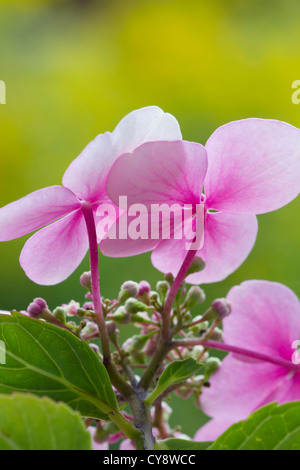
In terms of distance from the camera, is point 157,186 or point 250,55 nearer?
point 157,186

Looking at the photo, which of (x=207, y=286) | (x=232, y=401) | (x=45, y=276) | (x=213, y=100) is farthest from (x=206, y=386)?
(x=213, y=100)

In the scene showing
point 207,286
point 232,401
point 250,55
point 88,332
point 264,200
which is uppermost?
point 250,55

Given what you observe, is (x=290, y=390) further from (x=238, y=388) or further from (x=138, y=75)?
(x=138, y=75)

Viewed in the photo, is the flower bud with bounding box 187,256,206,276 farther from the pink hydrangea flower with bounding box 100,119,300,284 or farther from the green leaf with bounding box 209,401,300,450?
the green leaf with bounding box 209,401,300,450

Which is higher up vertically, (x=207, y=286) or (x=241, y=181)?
(x=241, y=181)

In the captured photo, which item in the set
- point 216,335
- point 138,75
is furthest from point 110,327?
point 138,75

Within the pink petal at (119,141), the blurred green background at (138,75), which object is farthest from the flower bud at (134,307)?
the blurred green background at (138,75)
